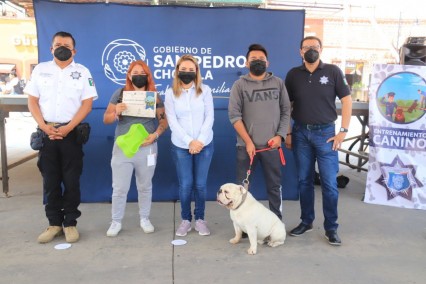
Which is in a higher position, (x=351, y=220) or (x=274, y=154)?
(x=274, y=154)

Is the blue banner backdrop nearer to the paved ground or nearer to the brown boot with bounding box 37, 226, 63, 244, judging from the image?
the paved ground

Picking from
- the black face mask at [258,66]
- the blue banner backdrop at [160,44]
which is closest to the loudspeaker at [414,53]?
the blue banner backdrop at [160,44]

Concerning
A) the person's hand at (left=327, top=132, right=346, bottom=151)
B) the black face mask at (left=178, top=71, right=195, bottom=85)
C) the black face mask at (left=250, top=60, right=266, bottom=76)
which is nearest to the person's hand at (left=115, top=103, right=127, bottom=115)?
the black face mask at (left=178, top=71, right=195, bottom=85)

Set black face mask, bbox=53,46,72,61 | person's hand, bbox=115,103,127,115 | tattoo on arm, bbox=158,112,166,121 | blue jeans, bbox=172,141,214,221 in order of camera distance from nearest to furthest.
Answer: black face mask, bbox=53,46,72,61
person's hand, bbox=115,103,127,115
blue jeans, bbox=172,141,214,221
tattoo on arm, bbox=158,112,166,121

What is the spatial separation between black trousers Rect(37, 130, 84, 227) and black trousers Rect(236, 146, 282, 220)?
152 centimetres

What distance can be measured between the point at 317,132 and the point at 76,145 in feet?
7.30

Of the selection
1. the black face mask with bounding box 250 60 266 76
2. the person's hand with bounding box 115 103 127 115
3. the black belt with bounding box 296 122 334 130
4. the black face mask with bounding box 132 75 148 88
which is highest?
the black face mask with bounding box 250 60 266 76

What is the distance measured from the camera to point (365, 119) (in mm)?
6496

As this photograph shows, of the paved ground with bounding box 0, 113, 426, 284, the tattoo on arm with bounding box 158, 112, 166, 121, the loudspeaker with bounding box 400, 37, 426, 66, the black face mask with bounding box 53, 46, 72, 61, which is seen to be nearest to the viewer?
the paved ground with bounding box 0, 113, 426, 284

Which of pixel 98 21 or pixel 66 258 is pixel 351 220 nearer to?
pixel 66 258

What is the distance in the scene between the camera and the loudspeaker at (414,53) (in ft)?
17.7

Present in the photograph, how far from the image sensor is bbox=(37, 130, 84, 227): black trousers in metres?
3.60

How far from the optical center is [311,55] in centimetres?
355

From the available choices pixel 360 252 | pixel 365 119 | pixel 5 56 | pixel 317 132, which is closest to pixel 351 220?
pixel 360 252
